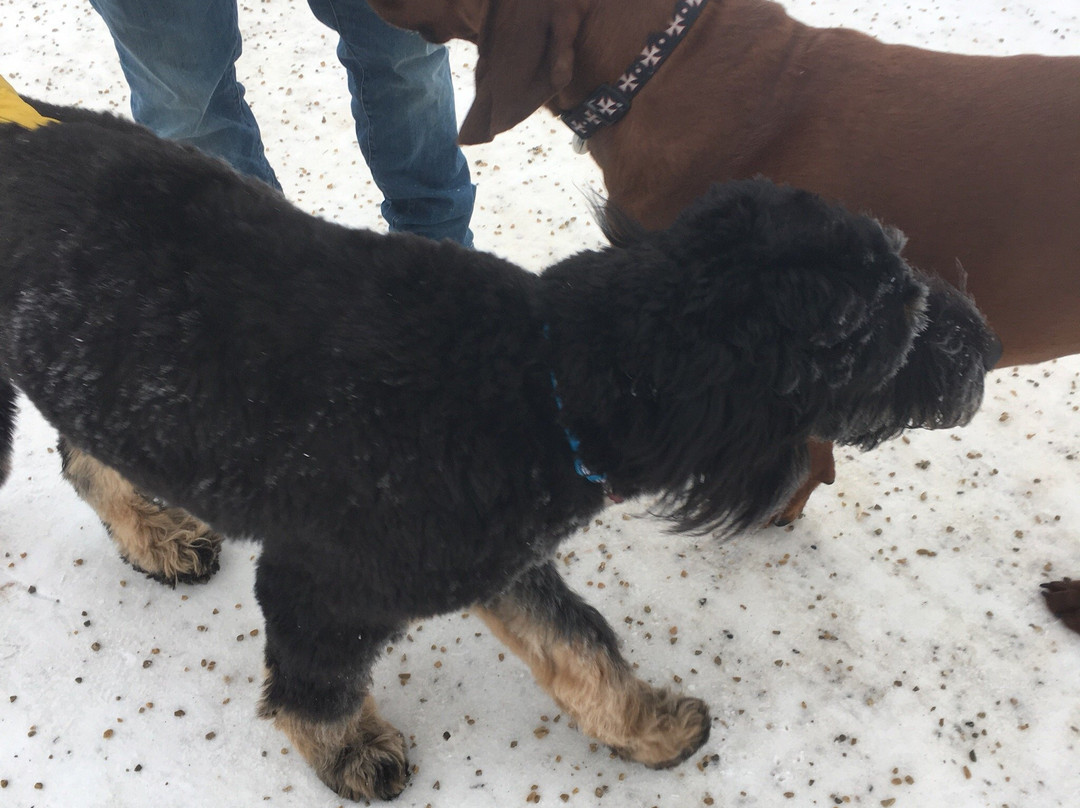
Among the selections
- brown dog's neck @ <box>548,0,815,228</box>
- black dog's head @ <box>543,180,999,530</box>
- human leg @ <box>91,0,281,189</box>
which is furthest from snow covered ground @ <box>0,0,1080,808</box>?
human leg @ <box>91,0,281,189</box>

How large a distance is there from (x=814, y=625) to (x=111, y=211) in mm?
2287

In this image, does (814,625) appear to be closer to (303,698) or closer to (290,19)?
(303,698)

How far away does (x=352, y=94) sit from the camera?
316 cm

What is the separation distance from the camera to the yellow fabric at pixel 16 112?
1910mm

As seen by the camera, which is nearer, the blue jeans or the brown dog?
the brown dog

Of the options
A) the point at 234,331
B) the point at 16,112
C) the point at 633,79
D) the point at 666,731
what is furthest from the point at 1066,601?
the point at 16,112

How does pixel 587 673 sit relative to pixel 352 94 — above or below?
below

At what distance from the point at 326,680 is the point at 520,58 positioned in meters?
1.64

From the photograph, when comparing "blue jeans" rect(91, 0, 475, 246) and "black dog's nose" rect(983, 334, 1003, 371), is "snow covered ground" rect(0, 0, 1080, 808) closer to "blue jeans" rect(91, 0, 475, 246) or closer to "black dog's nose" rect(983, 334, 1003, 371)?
"black dog's nose" rect(983, 334, 1003, 371)

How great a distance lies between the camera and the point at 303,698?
77.1 inches

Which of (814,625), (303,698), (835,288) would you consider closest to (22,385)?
(303,698)

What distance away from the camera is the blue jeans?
2.70 metres

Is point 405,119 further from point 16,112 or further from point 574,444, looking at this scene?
point 574,444

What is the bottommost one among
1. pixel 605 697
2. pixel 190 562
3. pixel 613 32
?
pixel 190 562
